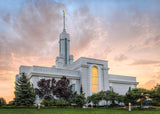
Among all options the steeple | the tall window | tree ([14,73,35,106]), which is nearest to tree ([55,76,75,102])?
tree ([14,73,35,106])

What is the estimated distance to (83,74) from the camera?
35.3 meters

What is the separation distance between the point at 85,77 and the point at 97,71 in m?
→ 3.68

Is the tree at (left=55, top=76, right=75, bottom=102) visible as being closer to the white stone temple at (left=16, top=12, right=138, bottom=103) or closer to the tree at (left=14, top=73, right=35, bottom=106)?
the tree at (left=14, top=73, right=35, bottom=106)

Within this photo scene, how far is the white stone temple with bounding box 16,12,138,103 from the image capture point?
32.1 metres

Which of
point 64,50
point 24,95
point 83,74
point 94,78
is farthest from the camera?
point 64,50

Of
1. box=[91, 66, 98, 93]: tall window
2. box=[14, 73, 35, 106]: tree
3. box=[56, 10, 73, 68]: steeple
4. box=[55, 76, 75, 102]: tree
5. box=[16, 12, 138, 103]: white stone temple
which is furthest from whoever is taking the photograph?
box=[56, 10, 73, 68]: steeple

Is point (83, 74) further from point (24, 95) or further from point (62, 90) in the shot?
point (24, 95)

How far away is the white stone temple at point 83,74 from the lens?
32062mm

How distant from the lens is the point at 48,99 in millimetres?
25906

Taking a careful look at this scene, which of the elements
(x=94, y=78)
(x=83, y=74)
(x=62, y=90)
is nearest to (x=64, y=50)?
(x=83, y=74)

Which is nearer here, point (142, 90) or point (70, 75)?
point (142, 90)

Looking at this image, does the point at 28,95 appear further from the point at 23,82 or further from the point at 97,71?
the point at 97,71

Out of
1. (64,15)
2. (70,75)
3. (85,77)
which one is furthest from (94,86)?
(64,15)

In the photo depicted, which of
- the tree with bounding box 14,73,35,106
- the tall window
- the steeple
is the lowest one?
the tree with bounding box 14,73,35,106
